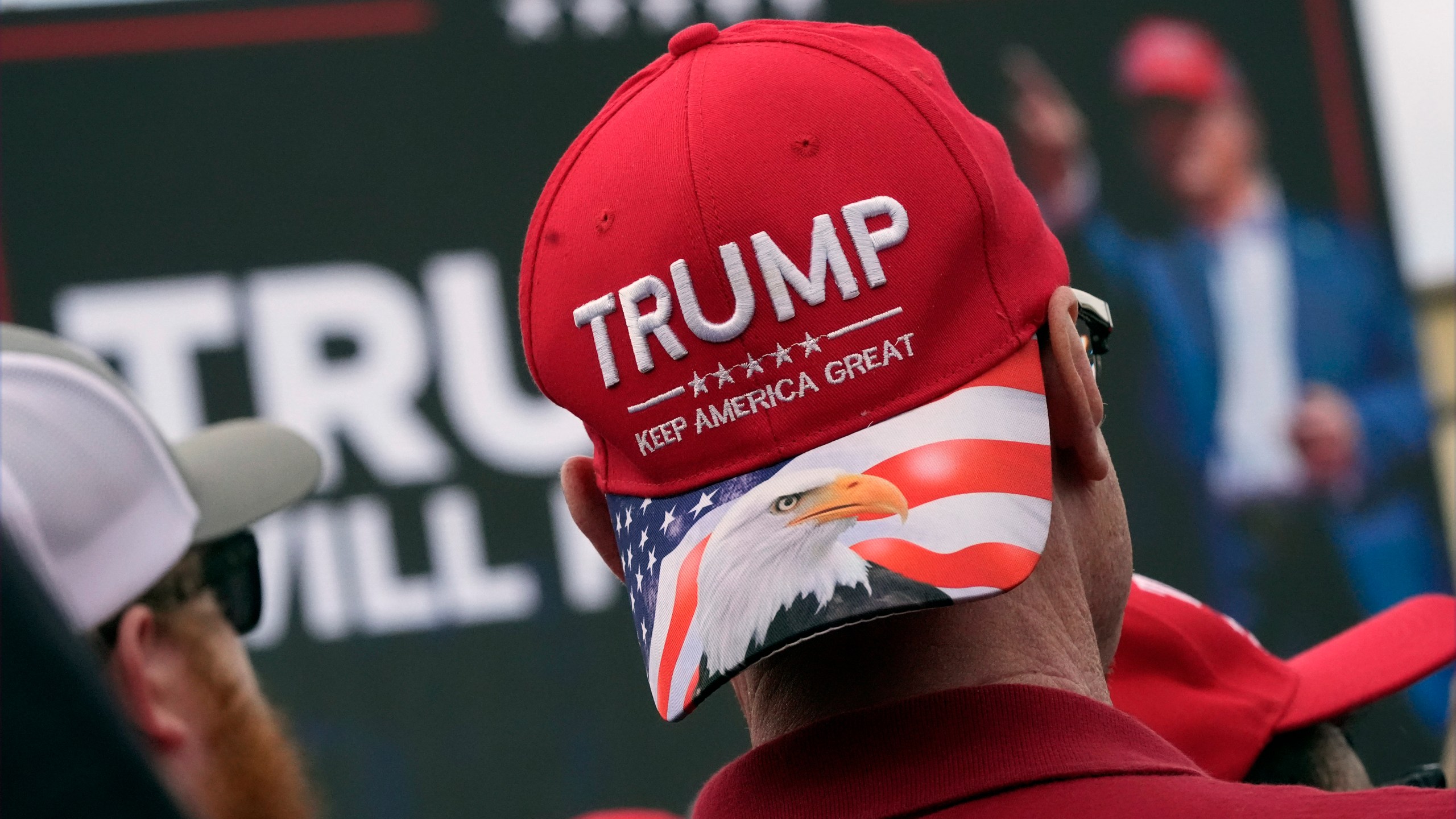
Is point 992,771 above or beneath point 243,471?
beneath

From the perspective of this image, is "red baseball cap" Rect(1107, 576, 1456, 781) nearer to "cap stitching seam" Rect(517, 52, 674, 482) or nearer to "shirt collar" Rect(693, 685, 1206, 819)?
"shirt collar" Rect(693, 685, 1206, 819)

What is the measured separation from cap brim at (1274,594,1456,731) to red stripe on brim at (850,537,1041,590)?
20.9 inches

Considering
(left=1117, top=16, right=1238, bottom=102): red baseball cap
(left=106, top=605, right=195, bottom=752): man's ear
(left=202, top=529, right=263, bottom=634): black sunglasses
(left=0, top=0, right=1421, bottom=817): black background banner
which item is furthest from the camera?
(left=1117, top=16, right=1238, bottom=102): red baseball cap

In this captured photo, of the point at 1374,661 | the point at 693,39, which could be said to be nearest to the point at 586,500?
the point at 693,39

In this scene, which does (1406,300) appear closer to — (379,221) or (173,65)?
(379,221)

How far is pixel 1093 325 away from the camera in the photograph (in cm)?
93

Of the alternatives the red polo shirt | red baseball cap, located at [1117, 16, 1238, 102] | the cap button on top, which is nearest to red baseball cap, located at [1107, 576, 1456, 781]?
the red polo shirt

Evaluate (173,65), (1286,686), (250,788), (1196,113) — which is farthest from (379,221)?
(1286,686)

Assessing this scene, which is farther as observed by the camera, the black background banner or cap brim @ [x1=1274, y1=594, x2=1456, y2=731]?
the black background banner

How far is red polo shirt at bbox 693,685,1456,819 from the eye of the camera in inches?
27.7

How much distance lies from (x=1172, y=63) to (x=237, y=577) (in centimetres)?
281

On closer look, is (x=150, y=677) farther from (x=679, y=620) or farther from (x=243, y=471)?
(x=679, y=620)

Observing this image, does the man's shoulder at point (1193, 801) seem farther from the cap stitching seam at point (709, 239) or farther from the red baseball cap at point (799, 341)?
the cap stitching seam at point (709, 239)

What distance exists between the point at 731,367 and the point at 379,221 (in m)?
2.61
